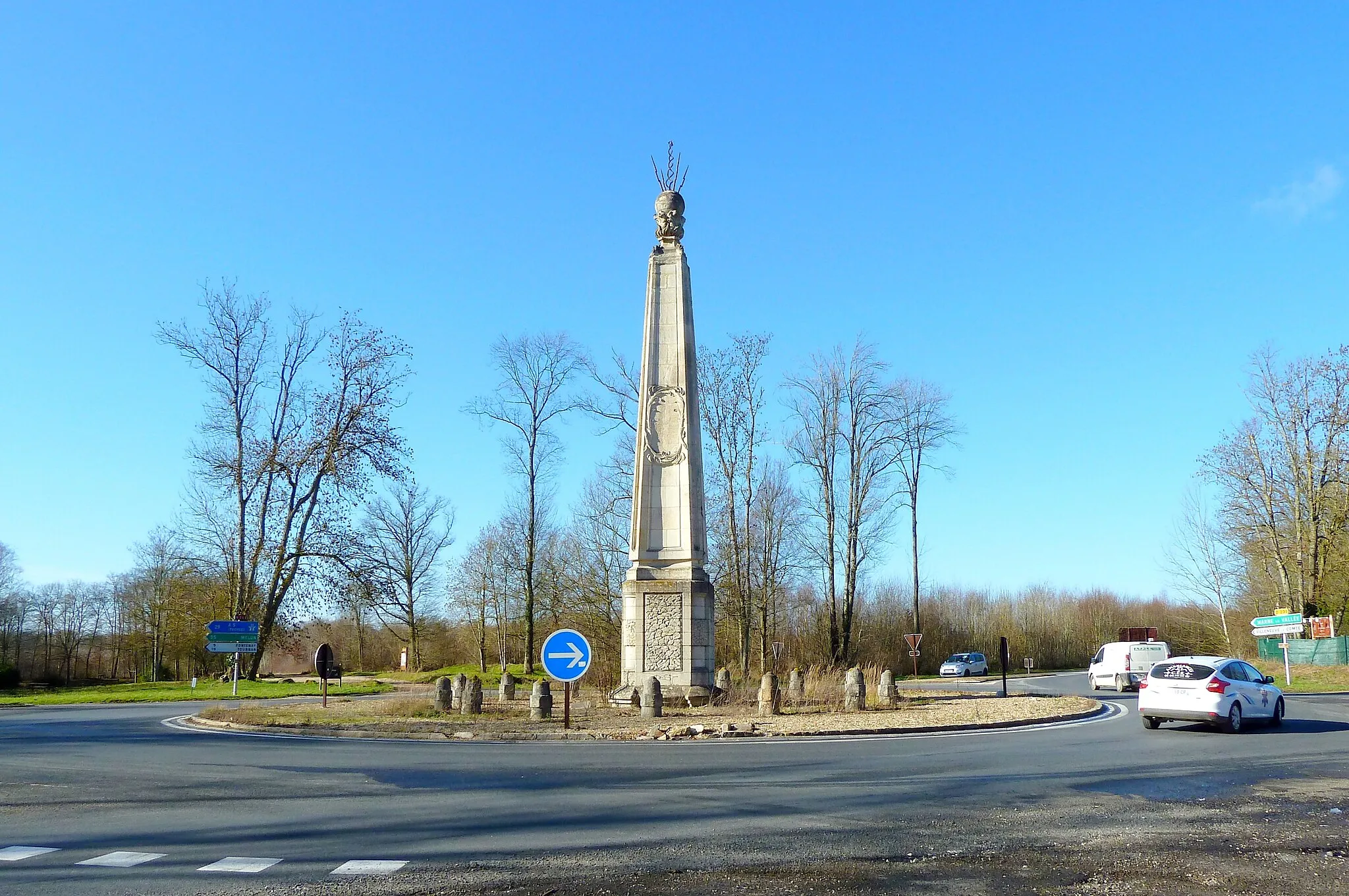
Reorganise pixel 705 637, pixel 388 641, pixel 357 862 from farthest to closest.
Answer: pixel 388 641 < pixel 705 637 < pixel 357 862

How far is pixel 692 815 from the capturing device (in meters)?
8.45

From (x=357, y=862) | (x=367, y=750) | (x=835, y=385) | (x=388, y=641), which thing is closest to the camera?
(x=357, y=862)

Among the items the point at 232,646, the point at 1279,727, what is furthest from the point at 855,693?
the point at 232,646

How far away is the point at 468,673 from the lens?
47469mm

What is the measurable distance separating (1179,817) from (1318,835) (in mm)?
1046

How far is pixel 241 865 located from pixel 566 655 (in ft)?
28.7

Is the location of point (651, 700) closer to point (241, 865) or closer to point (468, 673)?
point (241, 865)

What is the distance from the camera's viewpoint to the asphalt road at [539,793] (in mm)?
7000

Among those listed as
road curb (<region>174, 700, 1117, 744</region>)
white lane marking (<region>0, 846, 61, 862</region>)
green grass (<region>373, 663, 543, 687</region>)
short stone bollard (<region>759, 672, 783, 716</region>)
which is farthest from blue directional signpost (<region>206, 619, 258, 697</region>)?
white lane marking (<region>0, 846, 61, 862</region>)

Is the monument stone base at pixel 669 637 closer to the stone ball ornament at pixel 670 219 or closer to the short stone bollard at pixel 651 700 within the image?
the short stone bollard at pixel 651 700

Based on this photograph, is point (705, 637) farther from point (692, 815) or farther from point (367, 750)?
point (692, 815)

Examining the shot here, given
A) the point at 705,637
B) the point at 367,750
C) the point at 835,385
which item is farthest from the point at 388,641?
the point at 367,750

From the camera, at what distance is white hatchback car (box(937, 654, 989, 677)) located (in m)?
53.8

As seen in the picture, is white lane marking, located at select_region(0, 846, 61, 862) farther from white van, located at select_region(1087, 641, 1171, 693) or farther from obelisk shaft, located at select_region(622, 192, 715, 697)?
white van, located at select_region(1087, 641, 1171, 693)
